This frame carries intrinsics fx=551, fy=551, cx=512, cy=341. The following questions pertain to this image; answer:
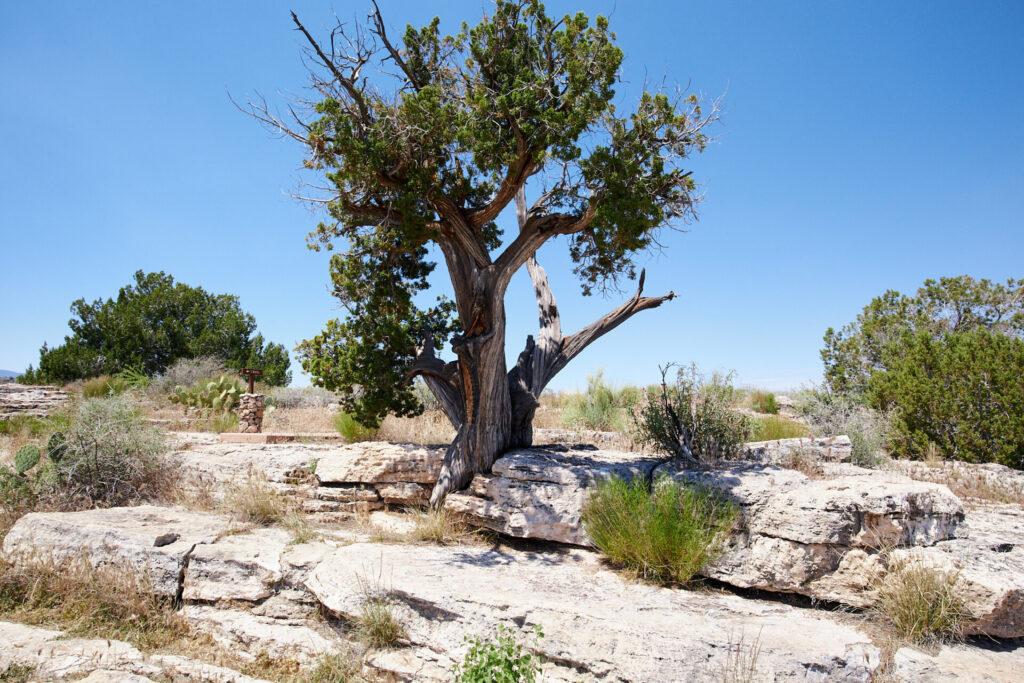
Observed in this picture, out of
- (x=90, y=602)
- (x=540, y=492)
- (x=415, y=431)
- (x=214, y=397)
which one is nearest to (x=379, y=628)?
(x=540, y=492)

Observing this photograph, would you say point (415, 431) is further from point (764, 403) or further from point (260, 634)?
point (764, 403)

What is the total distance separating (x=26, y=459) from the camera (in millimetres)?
7594

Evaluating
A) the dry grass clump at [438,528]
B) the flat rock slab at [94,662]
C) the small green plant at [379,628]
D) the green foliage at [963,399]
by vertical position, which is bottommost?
the flat rock slab at [94,662]

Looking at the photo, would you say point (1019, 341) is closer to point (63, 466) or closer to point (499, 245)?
point (499, 245)

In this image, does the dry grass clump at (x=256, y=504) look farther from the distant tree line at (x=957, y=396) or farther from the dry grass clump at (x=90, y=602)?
the distant tree line at (x=957, y=396)

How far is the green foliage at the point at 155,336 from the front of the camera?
920 inches

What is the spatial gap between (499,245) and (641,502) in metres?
5.05

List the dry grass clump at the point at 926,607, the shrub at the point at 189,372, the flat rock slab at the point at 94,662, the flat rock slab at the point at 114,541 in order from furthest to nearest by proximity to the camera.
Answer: the shrub at the point at 189,372 < the flat rock slab at the point at 114,541 < the flat rock slab at the point at 94,662 < the dry grass clump at the point at 926,607

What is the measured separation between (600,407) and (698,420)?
6189 millimetres

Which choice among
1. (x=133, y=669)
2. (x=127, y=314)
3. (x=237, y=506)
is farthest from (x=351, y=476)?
(x=127, y=314)

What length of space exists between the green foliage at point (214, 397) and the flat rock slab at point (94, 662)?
372 inches

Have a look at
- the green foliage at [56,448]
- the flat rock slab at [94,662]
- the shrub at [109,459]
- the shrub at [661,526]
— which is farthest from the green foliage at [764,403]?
the green foliage at [56,448]

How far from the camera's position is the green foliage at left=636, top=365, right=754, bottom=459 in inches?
295

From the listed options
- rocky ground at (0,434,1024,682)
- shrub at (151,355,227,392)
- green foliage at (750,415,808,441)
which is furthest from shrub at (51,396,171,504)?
shrub at (151,355,227,392)
